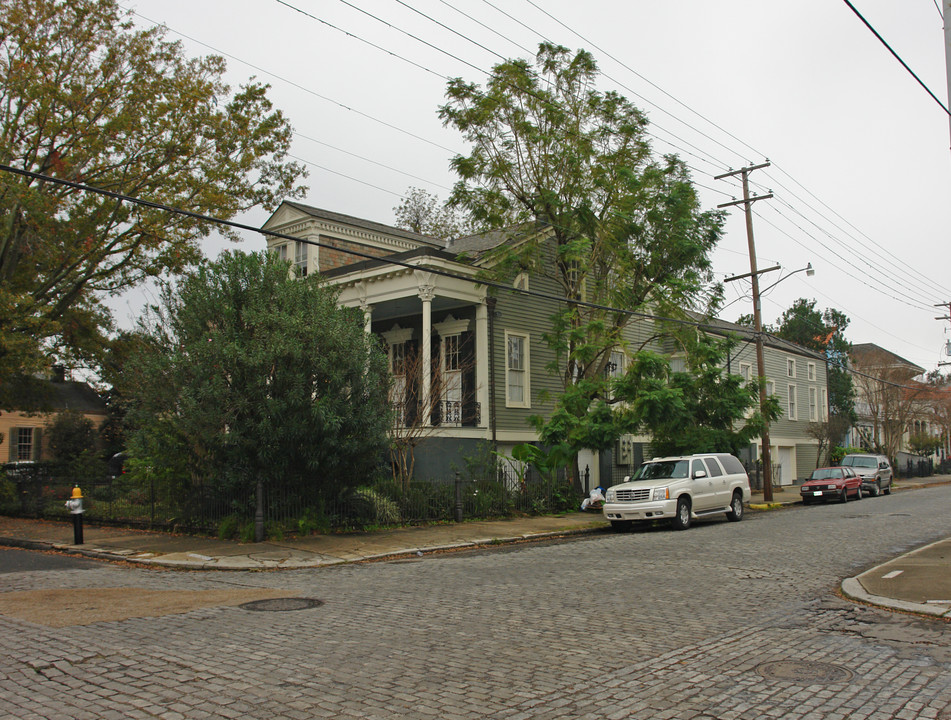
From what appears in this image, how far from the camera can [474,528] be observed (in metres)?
18.8

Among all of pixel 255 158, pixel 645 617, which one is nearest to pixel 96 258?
pixel 255 158

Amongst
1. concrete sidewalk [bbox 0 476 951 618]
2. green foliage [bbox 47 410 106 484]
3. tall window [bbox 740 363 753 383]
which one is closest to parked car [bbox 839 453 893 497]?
tall window [bbox 740 363 753 383]

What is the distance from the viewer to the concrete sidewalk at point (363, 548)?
986 centimetres

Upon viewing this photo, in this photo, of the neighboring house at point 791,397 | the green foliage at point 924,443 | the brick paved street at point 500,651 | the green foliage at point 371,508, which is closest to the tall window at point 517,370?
the green foliage at point 371,508

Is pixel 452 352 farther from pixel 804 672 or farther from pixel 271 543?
pixel 804 672

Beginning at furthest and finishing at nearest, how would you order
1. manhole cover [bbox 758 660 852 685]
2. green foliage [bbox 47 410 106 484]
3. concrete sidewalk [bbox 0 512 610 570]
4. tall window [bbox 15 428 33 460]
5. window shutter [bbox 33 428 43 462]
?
window shutter [bbox 33 428 43 462] < tall window [bbox 15 428 33 460] < green foliage [bbox 47 410 106 484] < concrete sidewalk [bbox 0 512 610 570] < manhole cover [bbox 758 660 852 685]

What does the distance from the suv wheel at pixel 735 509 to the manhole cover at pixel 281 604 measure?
15192mm

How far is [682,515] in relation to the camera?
19531mm

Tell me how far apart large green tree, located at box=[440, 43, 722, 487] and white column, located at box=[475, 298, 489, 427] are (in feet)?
5.49

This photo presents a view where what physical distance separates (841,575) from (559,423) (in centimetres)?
1085

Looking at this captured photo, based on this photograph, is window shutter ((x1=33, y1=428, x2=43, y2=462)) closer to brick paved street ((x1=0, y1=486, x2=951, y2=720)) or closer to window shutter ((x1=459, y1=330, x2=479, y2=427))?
window shutter ((x1=459, y1=330, x2=479, y2=427))

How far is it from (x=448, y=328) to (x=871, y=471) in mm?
19948

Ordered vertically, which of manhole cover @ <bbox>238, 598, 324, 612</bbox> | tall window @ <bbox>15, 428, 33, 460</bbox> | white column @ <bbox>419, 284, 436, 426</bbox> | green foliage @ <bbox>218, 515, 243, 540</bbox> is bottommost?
manhole cover @ <bbox>238, 598, 324, 612</bbox>

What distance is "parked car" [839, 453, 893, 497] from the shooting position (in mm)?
33062
